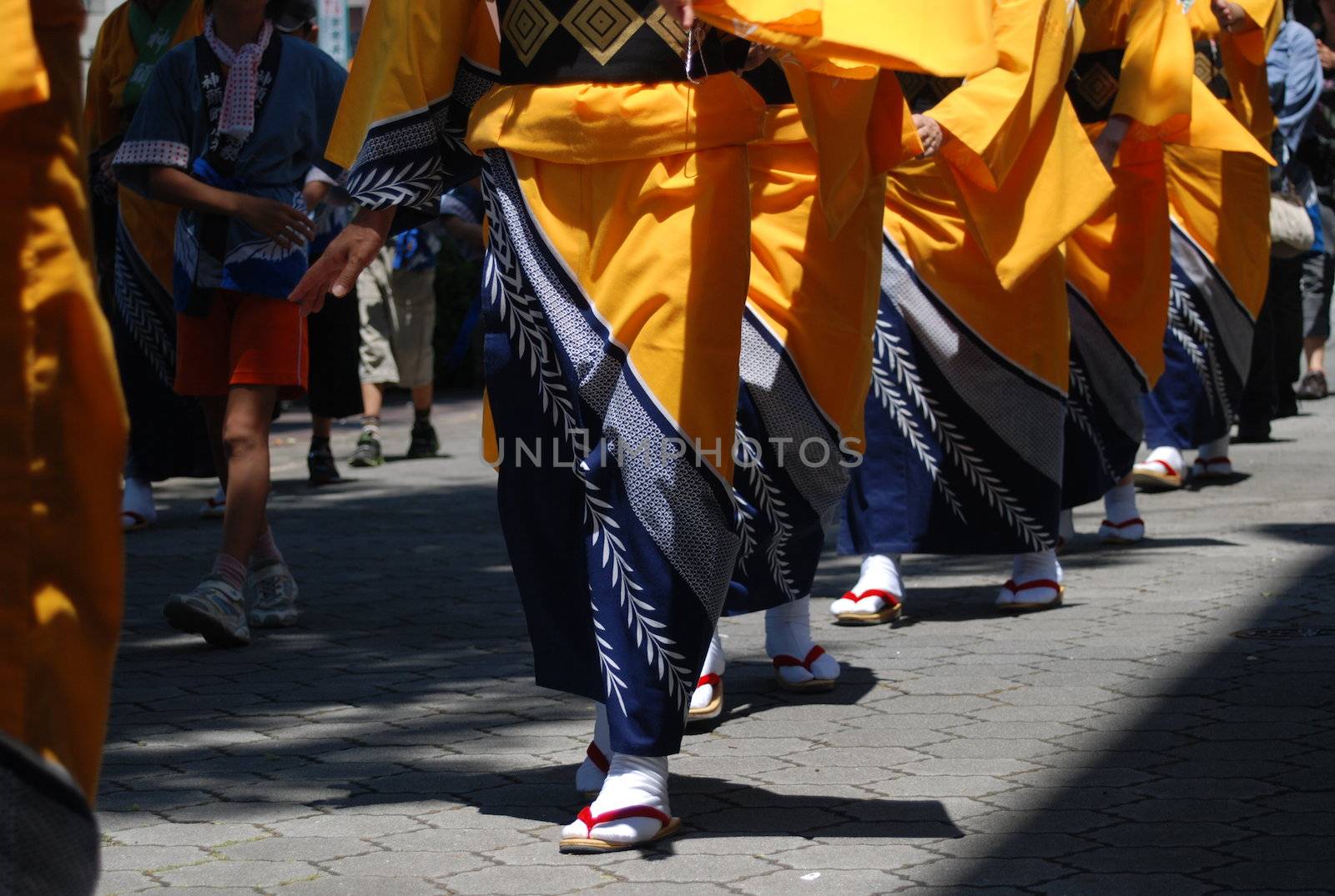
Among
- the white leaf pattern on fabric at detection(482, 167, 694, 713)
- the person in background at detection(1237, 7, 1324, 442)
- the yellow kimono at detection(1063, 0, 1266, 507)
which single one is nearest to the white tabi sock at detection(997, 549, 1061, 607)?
the yellow kimono at detection(1063, 0, 1266, 507)

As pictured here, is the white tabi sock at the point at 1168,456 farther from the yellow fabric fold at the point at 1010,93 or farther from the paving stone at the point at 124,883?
the paving stone at the point at 124,883

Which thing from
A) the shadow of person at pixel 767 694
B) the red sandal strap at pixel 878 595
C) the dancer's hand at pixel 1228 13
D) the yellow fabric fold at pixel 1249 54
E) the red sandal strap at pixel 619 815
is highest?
the dancer's hand at pixel 1228 13

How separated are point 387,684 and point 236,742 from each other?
0.70m

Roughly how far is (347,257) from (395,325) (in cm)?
704

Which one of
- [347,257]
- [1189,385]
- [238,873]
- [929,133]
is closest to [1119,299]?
[1189,385]

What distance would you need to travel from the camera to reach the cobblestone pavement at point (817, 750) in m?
3.33

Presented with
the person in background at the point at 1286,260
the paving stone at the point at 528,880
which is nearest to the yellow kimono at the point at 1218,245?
the person in background at the point at 1286,260

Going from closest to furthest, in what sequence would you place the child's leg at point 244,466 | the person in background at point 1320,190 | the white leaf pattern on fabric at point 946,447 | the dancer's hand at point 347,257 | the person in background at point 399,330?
the dancer's hand at point 347,257
the child's leg at point 244,466
the white leaf pattern on fabric at point 946,447
the person in background at point 399,330
the person in background at point 1320,190

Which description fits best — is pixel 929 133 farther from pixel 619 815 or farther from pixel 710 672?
pixel 619 815

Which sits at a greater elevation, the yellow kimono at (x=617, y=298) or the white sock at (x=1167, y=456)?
the yellow kimono at (x=617, y=298)

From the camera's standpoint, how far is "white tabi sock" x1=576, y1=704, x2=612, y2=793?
12.5 ft

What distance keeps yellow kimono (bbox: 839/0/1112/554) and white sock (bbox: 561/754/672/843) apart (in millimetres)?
2244

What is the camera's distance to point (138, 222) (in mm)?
7133

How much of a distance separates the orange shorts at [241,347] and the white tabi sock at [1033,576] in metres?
2.28
